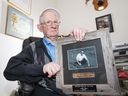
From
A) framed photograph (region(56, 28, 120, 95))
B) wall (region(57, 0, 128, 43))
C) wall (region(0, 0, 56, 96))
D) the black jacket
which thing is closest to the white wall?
wall (region(0, 0, 56, 96))

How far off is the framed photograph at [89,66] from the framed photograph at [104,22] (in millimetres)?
1311

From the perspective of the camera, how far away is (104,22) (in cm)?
188

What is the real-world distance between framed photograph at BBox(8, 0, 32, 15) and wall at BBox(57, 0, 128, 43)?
68 cm

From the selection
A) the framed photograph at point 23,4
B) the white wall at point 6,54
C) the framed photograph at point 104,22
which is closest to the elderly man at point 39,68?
the white wall at point 6,54

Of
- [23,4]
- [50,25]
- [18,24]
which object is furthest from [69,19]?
[50,25]

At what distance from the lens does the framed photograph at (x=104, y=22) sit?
1831mm

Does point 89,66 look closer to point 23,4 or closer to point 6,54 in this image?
point 6,54

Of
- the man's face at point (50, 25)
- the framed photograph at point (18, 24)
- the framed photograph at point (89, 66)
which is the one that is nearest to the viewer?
the framed photograph at point (89, 66)

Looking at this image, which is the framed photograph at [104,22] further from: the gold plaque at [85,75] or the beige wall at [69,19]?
the gold plaque at [85,75]

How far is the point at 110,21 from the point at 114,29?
4.4 inches

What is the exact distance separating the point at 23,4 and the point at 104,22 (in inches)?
38.5

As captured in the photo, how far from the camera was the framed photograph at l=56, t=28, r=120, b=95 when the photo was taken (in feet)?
1.73

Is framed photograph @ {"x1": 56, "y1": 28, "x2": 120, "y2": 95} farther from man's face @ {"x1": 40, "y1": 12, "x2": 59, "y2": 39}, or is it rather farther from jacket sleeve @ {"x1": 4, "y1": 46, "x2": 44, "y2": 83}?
man's face @ {"x1": 40, "y1": 12, "x2": 59, "y2": 39}

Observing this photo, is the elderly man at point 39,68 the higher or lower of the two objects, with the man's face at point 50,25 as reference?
lower
